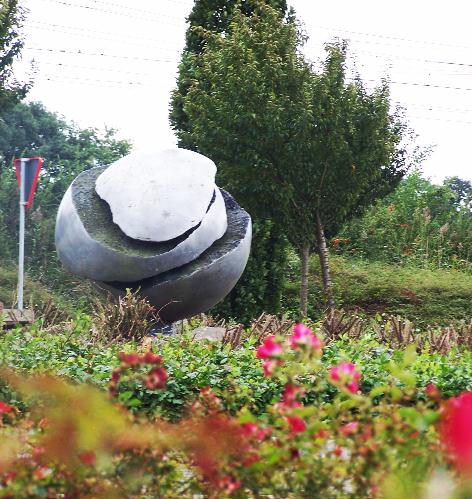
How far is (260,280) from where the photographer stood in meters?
15.2

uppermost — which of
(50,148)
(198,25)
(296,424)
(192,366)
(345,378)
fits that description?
(198,25)

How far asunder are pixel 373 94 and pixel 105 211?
21.8 feet

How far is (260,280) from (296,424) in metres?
12.2

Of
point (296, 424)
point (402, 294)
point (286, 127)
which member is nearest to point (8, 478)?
point (296, 424)

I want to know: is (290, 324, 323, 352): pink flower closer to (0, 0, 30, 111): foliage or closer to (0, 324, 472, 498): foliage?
(0, 324, 472, 498): foliage

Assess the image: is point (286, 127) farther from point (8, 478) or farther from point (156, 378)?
point (8, 478)

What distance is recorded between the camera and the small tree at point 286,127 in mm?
14367

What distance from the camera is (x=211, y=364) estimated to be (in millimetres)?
7059

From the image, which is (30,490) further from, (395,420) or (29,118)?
(29,118)

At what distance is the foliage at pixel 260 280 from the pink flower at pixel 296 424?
12007 mm

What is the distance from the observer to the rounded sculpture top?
31.2ft

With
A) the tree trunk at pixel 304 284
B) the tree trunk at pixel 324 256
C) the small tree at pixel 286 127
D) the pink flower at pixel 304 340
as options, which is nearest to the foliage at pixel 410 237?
the tree trunk at pixel 324 256

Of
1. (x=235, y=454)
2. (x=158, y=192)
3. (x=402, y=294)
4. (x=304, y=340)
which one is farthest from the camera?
(x=402, y=294)

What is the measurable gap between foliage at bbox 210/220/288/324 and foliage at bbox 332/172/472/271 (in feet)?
19.6
